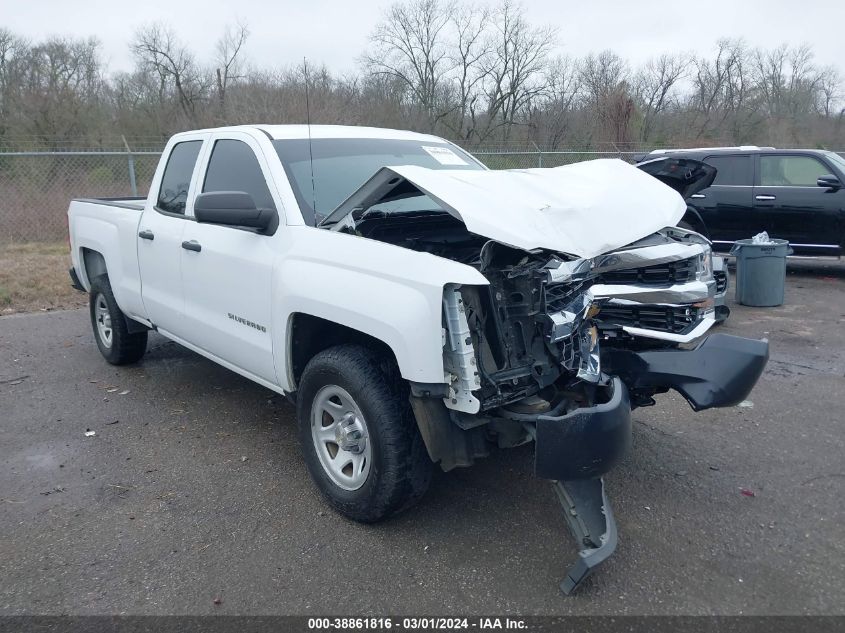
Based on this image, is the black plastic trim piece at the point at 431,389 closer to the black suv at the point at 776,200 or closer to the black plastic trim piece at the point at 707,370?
the black plastic trim piece at the point at 707,370

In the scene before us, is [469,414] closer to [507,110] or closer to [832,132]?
[507,110]

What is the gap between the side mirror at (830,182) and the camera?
943 cm

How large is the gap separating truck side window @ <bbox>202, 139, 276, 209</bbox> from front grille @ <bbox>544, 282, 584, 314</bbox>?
1.70 m

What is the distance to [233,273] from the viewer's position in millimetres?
4086

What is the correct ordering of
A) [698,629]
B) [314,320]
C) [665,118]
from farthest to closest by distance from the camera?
[665,118] < [314,320] < [698,629]

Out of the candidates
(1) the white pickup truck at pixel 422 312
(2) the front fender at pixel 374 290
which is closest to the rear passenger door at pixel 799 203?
(1) the white pickup truck at pixel 422 312

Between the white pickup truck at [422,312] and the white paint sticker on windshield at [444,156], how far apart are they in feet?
0.15

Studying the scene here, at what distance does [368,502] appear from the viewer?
333 centimetres

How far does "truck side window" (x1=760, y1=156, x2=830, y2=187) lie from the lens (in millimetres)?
9688

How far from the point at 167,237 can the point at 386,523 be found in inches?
104

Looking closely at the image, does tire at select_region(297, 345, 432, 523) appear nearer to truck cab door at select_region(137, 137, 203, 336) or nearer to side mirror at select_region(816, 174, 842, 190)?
truck cab door at select_region(137, 137, 203, 336)

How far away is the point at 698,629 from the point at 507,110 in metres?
29.0

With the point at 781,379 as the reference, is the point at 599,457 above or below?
above

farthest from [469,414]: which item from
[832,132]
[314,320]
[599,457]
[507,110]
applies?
[832,132]
